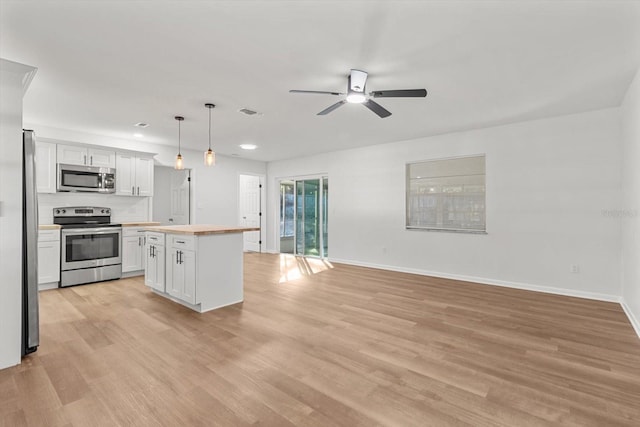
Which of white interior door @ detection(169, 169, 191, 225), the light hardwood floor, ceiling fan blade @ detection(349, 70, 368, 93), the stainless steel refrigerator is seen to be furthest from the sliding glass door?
the stainless steel refrigerator

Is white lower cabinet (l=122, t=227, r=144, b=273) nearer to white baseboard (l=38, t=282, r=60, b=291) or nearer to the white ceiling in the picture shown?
white baseboard (l=38, t=282, r=60, b=291)

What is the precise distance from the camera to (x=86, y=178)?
16.9ft

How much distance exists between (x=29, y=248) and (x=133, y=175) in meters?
3.48

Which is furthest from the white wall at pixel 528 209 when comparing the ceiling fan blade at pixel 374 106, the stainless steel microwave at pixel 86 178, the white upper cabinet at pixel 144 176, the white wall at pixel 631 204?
the stainless steel microwave at pixel 86 178

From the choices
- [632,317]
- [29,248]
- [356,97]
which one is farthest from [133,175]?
[632,317]

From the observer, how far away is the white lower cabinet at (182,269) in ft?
11.7

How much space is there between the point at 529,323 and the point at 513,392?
158 centimetres

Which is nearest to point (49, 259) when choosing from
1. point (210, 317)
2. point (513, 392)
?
point (210, 317)

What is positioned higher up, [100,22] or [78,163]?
[100,22]

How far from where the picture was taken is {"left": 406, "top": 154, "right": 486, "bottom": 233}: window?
5.25m

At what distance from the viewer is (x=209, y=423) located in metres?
1.74

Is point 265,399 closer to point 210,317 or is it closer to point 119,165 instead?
point 210,317

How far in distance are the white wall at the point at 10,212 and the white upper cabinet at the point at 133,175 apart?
3313mm

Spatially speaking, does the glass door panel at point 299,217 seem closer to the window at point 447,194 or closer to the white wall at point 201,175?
the white wall at point 201,175
